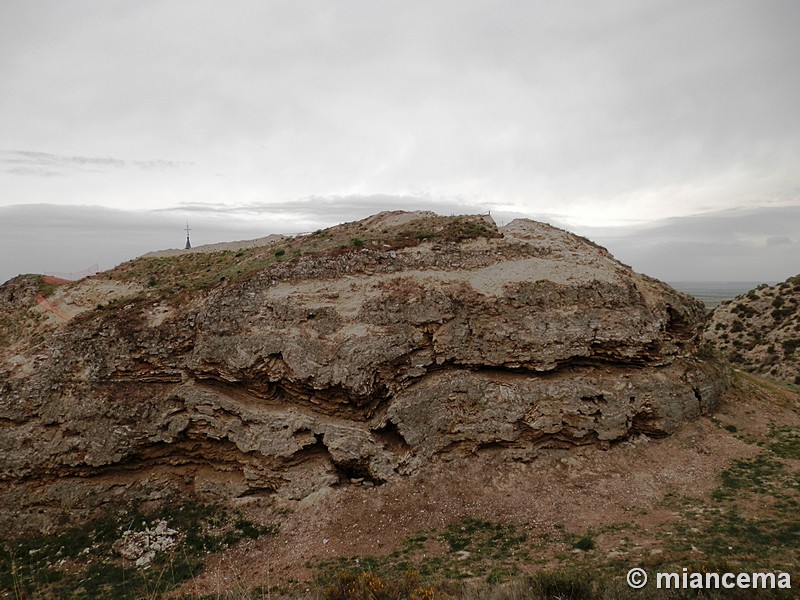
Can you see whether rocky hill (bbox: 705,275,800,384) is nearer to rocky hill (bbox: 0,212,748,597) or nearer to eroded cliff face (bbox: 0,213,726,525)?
rocky hill (bbox: 0,212,748,597)

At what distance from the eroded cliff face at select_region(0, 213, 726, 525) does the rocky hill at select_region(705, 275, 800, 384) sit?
17656 millimetres

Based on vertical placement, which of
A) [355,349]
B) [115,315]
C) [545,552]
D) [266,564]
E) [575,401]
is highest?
[115,315]

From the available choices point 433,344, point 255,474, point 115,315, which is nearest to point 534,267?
point 433,344

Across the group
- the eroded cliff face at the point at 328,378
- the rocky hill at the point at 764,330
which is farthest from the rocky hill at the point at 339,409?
the rocky hill at the point at 764,330

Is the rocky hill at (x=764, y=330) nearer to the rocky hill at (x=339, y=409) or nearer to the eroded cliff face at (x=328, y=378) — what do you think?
the rocky hill at (x=339, y=409)

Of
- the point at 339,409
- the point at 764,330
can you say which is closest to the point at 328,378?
the point at 339,409

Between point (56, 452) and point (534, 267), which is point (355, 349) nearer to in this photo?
point (534, 267)

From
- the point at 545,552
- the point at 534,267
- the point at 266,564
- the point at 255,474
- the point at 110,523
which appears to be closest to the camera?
the point at 545,552

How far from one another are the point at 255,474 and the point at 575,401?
14.1 metres

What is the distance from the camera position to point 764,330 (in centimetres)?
3966

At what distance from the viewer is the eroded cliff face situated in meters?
19.0

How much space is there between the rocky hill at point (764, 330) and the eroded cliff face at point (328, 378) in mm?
17656

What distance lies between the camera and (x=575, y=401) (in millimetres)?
19906

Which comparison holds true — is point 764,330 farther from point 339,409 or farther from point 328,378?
point 328,378
